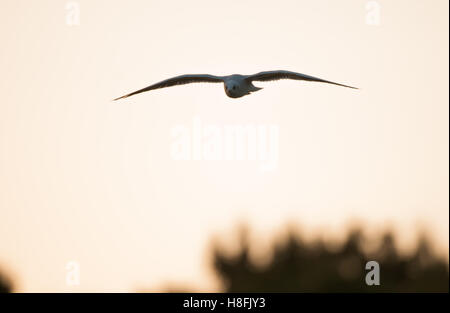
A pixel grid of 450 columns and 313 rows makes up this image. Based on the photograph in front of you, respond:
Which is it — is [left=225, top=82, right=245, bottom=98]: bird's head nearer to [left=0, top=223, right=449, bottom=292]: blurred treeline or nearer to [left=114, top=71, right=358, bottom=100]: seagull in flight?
[left=114, top=71, right=358, bottom=100]: seagull in flight

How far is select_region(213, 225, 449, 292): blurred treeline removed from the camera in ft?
110

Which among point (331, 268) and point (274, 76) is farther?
point (331, 268)

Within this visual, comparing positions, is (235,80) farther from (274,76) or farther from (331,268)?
(331,268)

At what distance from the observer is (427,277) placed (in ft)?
112

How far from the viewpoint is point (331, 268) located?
34.7m

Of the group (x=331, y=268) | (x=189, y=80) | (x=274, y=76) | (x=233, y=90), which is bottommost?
(x=331, y=268)

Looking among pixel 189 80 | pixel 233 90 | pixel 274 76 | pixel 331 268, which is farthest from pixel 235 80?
pixel 331 268

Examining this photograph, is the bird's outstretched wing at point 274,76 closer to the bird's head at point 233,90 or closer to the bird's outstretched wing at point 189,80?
the bird's head at point 233,90

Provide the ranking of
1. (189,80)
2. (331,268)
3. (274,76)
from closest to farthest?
(274,76), (189,80), (331,268)
